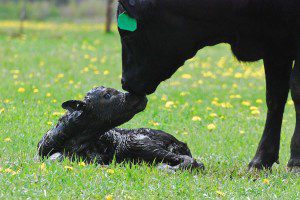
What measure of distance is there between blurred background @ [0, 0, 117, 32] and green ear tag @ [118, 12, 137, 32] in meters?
33.4

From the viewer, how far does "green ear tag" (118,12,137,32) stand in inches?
230

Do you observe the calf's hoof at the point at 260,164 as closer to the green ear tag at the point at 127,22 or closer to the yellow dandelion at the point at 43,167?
the green ear tag at the point at 127,22

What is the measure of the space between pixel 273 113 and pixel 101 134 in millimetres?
1654

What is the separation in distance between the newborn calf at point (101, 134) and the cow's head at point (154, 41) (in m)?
0.18

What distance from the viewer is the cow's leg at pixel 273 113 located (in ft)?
21.4

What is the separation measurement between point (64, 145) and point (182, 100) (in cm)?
504

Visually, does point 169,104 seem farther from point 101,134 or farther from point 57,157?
point 57,157

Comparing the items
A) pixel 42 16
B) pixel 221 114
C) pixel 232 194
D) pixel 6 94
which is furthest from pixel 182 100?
pixel 42 16

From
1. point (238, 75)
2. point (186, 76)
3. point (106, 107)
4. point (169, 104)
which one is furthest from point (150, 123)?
point (238, 75)

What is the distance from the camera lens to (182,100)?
1104 centimetres

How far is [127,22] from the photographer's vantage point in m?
5.84

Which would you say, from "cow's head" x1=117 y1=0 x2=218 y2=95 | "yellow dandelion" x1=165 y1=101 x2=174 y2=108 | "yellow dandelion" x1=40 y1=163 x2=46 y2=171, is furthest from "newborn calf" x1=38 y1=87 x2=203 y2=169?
"yellow dandelion" x1=165 y1=101 x2=174 y2=108

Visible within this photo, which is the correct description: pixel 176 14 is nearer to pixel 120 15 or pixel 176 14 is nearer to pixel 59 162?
pixel 120 15

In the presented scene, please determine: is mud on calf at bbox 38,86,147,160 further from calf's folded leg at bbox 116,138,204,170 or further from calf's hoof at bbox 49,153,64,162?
calf's folded leg at bbox 116,138,204,170
